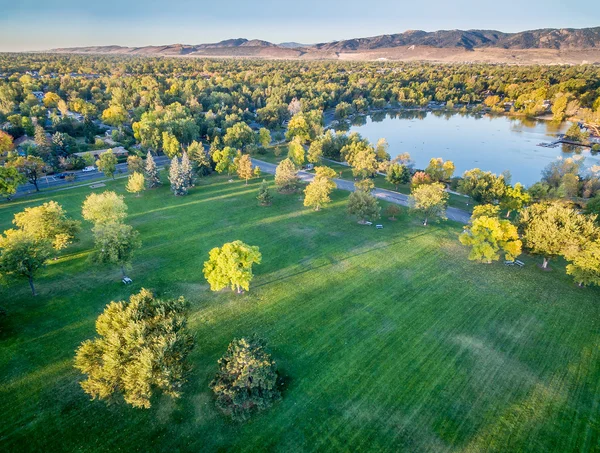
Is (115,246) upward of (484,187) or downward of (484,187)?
downward

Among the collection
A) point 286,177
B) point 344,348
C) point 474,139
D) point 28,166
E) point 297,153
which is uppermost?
point 297,153

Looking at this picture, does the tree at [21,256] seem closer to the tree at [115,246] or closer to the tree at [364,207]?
the tree at [115,246]

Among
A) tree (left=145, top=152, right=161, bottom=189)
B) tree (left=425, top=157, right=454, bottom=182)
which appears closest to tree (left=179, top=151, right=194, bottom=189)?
tree (left=145, top=152, right=161, bottom=189)

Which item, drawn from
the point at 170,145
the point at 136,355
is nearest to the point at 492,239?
the point at 136,355

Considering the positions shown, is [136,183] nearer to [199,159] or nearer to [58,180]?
[199,159]

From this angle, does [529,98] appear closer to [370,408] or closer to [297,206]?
[297,206]

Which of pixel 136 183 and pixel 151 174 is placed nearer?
pixel 136 183
